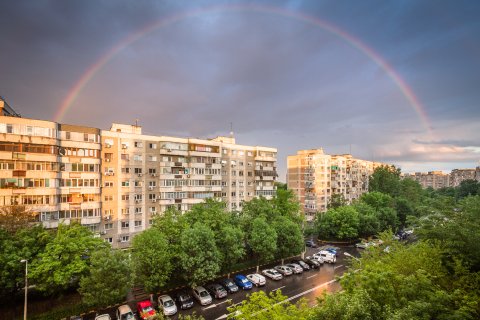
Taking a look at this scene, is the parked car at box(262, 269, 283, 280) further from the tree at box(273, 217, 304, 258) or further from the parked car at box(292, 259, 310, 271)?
the parked car at box(292, 259, 310, 271)

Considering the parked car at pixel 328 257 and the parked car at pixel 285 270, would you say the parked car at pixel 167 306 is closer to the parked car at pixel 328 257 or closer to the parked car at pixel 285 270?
the parked car at pixel 285 270

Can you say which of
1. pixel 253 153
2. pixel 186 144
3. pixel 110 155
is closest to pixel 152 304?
pixel 110 155

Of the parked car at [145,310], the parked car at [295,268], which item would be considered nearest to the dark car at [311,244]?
the parked car at [295,268]

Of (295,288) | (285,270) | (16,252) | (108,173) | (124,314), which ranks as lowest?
(295,288)

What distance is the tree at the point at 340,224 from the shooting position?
55.8 meters

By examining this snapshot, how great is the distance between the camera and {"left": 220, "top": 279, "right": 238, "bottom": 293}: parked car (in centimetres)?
3363

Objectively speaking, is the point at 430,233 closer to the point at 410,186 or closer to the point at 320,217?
the point at 320,217

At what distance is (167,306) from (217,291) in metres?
6.25

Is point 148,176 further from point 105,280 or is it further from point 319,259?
point 319,259

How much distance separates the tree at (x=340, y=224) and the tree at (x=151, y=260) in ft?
129

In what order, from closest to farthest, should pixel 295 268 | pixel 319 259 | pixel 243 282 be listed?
pixel 243 282
pixel 295 268
pixel 319 259

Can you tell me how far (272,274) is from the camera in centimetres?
3838

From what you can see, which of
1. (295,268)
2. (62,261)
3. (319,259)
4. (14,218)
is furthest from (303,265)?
(14,218)

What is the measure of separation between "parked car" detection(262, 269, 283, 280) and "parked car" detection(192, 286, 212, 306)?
10775 mm
